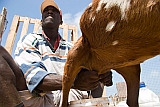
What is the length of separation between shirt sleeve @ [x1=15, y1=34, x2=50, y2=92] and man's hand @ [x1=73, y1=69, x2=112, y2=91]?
0.20 m

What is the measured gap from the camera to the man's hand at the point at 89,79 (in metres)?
0.73

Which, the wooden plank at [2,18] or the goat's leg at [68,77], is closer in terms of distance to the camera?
the goat's leg at [68,77]

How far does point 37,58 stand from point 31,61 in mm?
64

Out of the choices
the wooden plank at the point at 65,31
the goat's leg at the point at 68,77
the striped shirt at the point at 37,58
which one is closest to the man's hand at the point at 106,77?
the goat's leg at the point at 68,77

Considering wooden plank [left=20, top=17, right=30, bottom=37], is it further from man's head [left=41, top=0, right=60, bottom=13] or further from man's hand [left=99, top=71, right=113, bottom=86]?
man's hand [left=99, top=71, right=113, bottom=86]

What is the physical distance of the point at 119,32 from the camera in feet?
1.58

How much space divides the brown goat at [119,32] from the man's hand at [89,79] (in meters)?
0.09

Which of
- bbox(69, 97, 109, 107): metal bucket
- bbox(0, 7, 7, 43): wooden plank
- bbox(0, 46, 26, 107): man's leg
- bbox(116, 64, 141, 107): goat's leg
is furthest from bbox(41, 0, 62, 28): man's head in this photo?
bbox(116, 64, 141, 107): goat's leg

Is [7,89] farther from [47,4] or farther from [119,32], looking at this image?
[47,4]

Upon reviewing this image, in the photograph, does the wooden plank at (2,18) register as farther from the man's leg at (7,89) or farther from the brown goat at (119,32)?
the brown goat at (119,32)

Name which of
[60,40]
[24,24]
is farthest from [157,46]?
[24,24]

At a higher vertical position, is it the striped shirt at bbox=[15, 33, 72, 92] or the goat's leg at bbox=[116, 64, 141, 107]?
the striped shirt at bbox=[15, 33, 72, 92]

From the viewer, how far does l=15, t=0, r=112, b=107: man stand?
0.83 meters

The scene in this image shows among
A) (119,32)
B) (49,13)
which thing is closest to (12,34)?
(49,13)
